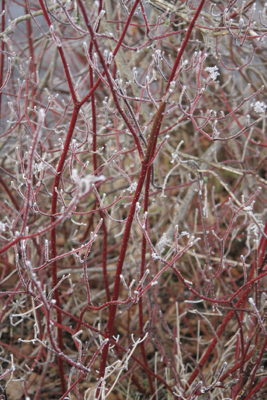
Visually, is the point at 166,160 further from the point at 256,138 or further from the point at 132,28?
the point at 132,28

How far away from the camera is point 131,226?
71.2 inches

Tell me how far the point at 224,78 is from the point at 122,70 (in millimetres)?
2111

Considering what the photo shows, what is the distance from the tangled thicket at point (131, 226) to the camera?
3.91ft

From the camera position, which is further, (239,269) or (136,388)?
(239,269)

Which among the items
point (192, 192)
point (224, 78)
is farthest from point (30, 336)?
point (224, 78)

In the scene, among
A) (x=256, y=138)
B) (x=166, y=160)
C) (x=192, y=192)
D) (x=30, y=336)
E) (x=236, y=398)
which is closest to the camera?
(x=236, y=398)

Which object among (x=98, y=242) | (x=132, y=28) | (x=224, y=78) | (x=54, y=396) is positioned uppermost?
(x=132, y=28)

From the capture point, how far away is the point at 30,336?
8.52 feet

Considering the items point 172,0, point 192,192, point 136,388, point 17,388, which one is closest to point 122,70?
point 172,0

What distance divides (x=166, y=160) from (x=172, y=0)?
2204mm

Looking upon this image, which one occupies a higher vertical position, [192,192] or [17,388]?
[192,192]

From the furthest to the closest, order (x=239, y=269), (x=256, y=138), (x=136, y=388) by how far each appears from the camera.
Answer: (x=256, y=138), (x=239, y=269), (x=136, y=388)

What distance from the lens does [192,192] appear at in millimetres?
2395

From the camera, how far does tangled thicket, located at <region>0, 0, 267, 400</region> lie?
1.19 meters
